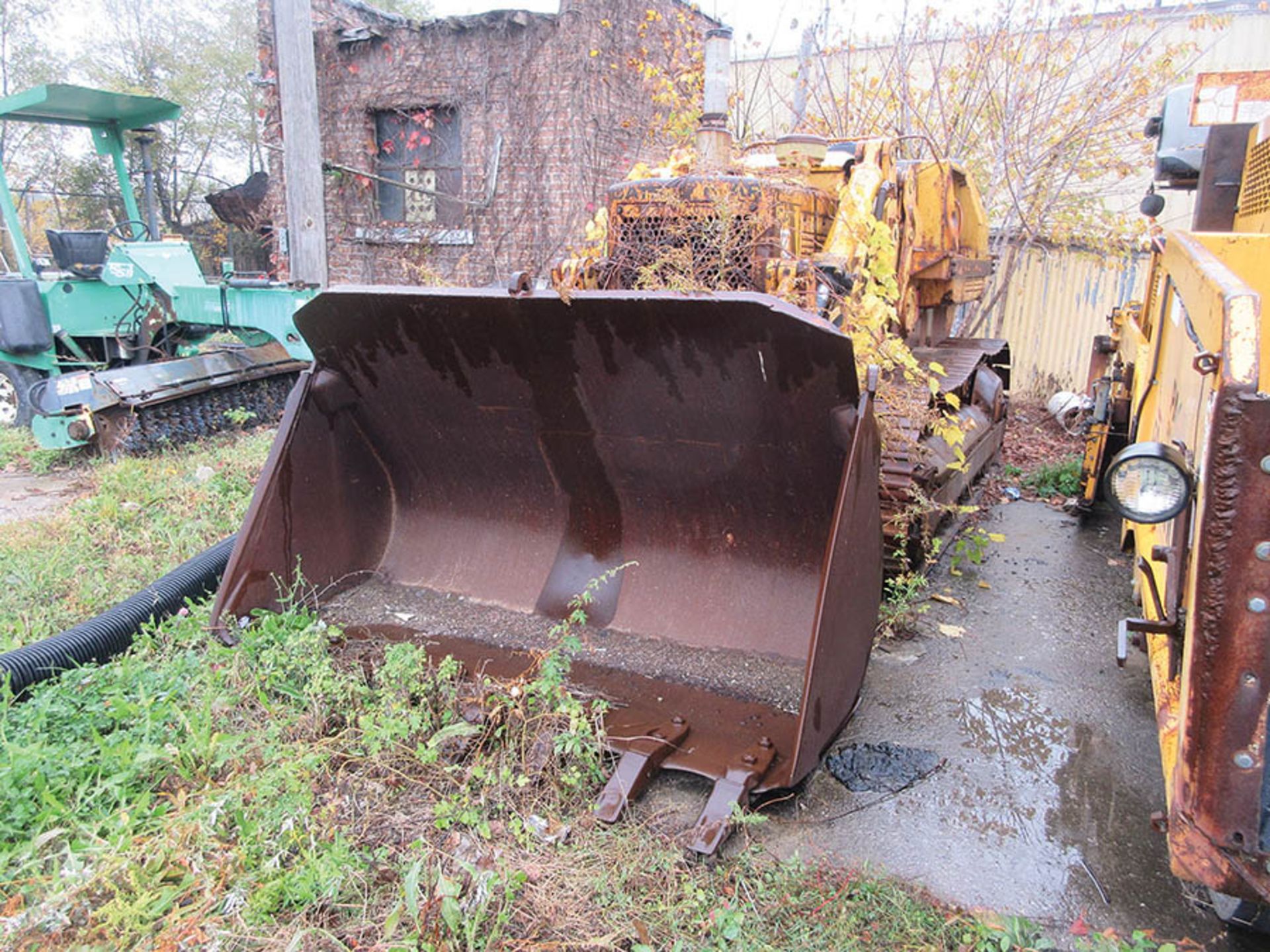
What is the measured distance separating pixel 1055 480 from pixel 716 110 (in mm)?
3482

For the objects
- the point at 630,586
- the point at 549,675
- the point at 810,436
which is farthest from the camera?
the point at 630,586

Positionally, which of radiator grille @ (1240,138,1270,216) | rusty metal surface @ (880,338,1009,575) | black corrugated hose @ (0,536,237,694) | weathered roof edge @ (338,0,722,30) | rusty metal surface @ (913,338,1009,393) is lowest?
black corrugated hose @ (0,536,237,694)

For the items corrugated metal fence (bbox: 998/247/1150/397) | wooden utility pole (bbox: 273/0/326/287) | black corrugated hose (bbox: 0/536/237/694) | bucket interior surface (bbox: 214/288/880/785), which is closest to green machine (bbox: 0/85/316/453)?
wooden utility pole (bbox: 273/0/326/287)

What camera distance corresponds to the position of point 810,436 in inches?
124

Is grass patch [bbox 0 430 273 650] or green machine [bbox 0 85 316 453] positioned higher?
green machine [bbox 0 85 316 453]

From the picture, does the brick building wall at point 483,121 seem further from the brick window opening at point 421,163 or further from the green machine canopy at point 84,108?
the green machine canopy at point 84,108

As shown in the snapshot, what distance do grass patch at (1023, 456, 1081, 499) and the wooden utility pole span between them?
226 inches

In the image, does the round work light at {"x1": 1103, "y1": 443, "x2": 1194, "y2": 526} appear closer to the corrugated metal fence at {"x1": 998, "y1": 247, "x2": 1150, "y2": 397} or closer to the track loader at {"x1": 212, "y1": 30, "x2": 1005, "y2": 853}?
the track loader at {"x1": 212, "y1": 30, "x2": 1005, "y2": 853}

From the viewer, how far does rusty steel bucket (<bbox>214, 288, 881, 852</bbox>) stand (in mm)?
2820

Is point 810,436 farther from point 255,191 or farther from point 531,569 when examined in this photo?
point 255,191

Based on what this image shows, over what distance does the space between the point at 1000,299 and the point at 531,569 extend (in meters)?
7.49

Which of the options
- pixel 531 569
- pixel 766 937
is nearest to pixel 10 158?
pixel 531 569

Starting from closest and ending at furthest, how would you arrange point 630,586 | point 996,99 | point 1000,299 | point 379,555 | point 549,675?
point 549,675 → point 630,586 → point 379,555 → point 996,99 → point 1000,299

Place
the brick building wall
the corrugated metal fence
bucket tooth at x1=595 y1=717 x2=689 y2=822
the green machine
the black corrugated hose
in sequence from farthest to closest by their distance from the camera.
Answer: the brick building wall
the corrugated metal fence
the green machine
the black corrugated hose
bucket tooth at x1=595 y1=717 x2=689 y2=822
